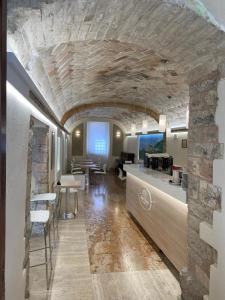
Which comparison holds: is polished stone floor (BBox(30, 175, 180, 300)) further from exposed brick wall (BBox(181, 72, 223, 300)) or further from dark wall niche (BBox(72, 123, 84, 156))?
dark wall niche (BBox(72, 123, 84, 156))

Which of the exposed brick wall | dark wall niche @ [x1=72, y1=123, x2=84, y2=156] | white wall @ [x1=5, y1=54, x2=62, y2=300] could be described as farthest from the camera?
dark wall niche @ [x1=72, y1=123, x2=84, y2=156]

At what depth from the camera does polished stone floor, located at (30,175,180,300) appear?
2762 mm

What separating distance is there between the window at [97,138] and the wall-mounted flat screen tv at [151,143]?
11.5 ft

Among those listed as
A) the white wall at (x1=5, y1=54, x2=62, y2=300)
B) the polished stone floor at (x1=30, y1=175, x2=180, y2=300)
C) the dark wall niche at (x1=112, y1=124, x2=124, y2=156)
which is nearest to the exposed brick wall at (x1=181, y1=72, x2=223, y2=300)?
the polished stone floor at (x1=30, y1=175, x2=180, y2=300)

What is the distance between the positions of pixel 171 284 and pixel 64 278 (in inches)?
50.7

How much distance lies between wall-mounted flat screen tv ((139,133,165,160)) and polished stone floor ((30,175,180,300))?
4.79 meters

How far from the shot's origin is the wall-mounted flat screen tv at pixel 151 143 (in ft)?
31.5

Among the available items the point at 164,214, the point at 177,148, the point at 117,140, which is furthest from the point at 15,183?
the point at 117,140

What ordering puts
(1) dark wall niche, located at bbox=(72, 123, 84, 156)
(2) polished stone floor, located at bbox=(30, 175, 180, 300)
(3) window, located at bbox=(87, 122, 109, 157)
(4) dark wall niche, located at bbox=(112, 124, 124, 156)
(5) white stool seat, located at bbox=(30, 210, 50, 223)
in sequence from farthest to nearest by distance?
(4) dark wall niche, located at bbox=(112, 124, 124, 156) → (3) window, located at bbox=(87, 122, 109, 157) → (1) dark wall niche, located at bbox=(72, 123, 84, 156) → (5) white stool seat, located at bbox=(30, 210, 50, 223) → (2) polished stone floor, located at bbox=(30, 175, 180, 300)

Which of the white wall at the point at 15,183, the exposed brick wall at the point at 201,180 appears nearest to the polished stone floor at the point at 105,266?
the exposed brick wall at the point at 201,180

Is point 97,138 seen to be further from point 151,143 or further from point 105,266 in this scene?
point 105,266

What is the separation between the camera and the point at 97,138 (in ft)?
49.7

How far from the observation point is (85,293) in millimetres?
2740

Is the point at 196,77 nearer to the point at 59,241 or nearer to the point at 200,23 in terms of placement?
the point at 200,23
